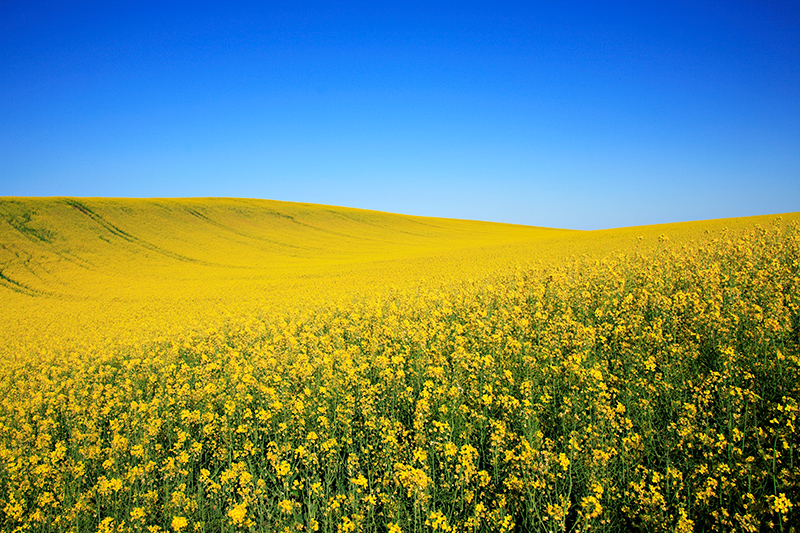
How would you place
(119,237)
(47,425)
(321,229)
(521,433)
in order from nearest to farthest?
(521,433) → (47,425) → (119,237) → (321,229)

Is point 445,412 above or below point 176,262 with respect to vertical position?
below

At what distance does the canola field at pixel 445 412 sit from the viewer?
2.79 metres

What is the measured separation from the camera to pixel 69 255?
85.6 ft

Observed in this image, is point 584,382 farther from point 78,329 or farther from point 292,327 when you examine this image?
point 78,329

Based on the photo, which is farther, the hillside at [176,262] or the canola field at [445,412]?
the hillside at [176,262]

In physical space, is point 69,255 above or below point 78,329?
above

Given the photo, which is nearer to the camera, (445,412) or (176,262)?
(445,412)

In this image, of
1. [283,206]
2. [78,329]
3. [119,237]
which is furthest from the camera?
[283,206]

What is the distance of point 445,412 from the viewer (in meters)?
3.77

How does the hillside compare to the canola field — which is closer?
the canola field

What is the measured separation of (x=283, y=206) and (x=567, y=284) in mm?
51536

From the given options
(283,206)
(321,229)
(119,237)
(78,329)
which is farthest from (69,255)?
(283,206)

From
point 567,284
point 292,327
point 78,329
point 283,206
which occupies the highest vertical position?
point 283,206

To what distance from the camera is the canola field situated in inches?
110
